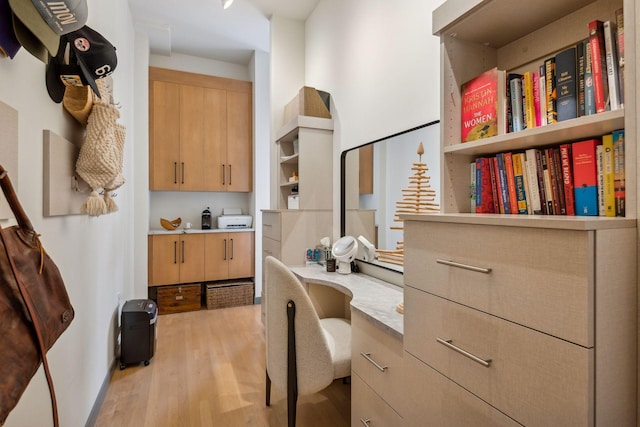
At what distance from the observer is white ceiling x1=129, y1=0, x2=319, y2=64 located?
10.8 ft

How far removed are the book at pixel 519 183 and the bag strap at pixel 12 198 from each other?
1.40 m

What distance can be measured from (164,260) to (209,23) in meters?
2.74

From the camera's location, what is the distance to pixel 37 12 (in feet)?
2.82

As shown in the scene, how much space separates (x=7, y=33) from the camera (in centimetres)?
89

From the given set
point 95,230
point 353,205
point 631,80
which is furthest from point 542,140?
point 95,230

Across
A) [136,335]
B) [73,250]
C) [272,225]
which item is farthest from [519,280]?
[136,335]

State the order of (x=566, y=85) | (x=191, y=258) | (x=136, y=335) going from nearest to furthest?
(x=566, y=85) → (x=136, y=335) → (x=191, y=258)

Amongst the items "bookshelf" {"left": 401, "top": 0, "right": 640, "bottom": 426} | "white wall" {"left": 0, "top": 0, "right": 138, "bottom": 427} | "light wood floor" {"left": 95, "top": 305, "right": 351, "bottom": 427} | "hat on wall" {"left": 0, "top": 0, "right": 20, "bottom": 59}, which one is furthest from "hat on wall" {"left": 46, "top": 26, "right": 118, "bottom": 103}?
"light wood floor" {"left": 95, "top": 305, "right": 351, "bottom": 427}

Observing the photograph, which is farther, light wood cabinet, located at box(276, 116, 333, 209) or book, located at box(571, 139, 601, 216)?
light wood cabinet, located at box(276, 116, 333, 209)

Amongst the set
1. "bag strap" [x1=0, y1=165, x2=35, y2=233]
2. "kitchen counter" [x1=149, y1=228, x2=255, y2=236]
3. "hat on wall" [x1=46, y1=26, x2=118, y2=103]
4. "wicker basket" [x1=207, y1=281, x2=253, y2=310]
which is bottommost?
"wicker basket" [x1=207, y1=281, x2=253, y2=310]

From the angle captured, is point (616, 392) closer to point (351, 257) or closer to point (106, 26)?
point (351, 257)

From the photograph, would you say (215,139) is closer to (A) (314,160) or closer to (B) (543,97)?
(A) (314,160)

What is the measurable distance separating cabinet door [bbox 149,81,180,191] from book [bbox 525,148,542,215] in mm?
3950

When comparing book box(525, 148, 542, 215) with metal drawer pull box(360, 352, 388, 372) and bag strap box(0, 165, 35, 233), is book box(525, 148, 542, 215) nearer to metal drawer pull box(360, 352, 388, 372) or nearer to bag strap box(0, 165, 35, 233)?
metal drawer pull box(360, 352, 388, 372)
